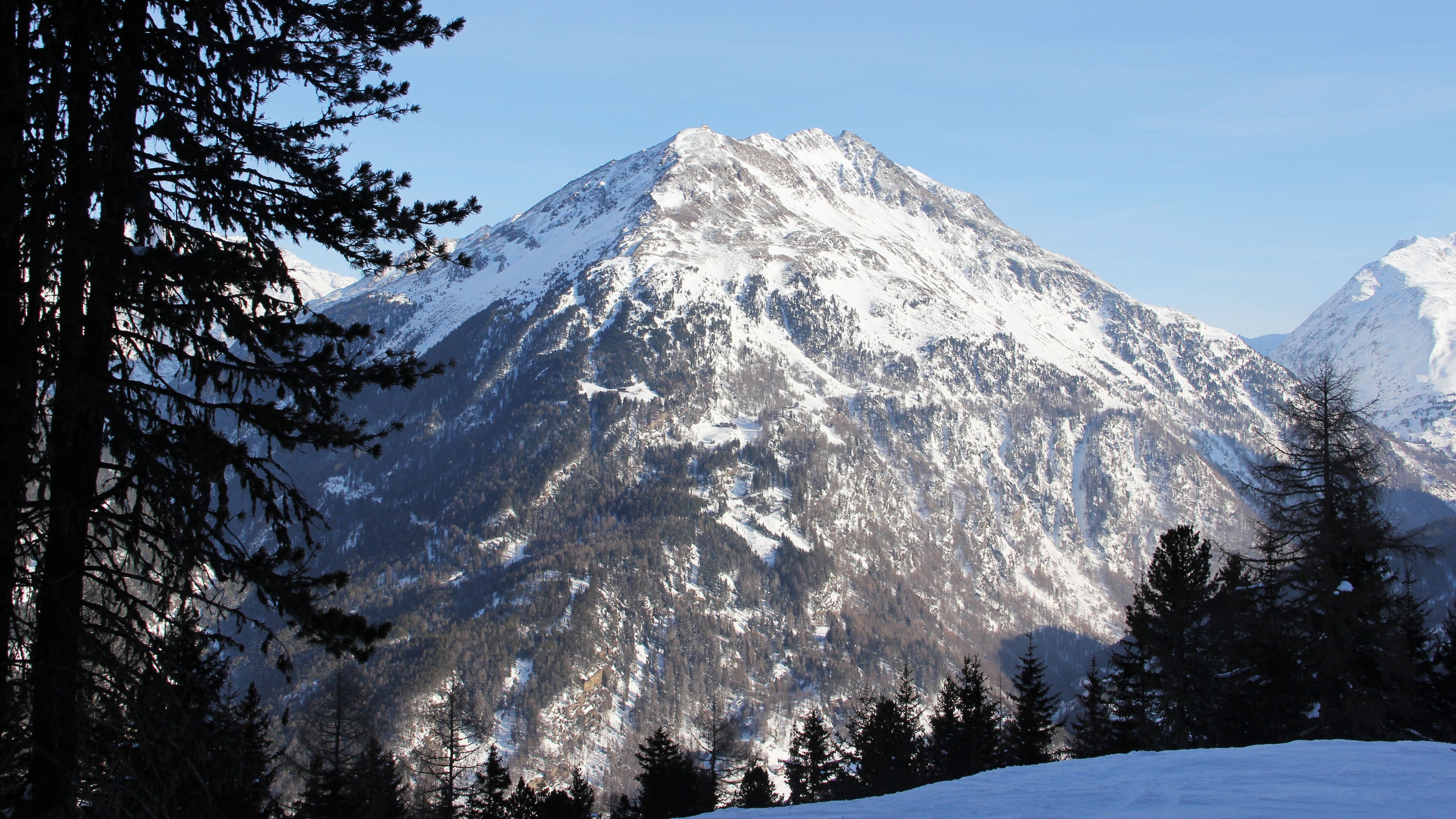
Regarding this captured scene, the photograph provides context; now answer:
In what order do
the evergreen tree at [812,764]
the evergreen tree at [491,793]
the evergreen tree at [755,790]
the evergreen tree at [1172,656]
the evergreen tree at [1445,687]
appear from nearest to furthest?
the evergreen tree at [1445,687], the evergreen tree at [1172,656], the evergreen tree at [491,793], the evergreen tree at [755,790], the evergreen tree at [812,764]

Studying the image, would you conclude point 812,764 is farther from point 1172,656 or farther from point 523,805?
point 1172,656

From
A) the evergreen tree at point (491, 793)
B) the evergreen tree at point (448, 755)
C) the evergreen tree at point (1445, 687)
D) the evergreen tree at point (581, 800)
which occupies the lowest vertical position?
the evergreen tree at point (581, 800)

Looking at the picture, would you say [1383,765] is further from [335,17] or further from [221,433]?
[335,17]

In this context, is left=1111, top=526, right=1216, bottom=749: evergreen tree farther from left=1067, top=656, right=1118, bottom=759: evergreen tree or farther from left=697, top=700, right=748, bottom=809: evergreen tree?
left=697, top=700, right=748, bottom=809: evergreen tree

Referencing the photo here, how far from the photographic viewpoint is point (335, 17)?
8945 mm

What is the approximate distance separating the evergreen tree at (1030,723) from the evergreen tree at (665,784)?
46.2ft

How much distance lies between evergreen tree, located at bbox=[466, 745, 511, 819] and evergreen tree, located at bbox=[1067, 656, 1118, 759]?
22.2 m

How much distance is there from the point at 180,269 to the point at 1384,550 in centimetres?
3038

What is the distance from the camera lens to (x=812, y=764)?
44.2 m

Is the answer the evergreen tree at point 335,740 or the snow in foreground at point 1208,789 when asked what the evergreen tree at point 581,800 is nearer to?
the evergreen tree at point 335,740

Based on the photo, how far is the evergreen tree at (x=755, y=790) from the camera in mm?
42969

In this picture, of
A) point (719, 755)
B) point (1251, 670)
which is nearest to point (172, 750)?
point (1251, 670)

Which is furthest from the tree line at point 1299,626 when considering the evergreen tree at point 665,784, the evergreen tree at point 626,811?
the evergreen tree at point 626,811

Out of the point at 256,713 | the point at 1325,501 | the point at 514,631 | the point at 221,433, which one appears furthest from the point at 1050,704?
the point at 514,631
